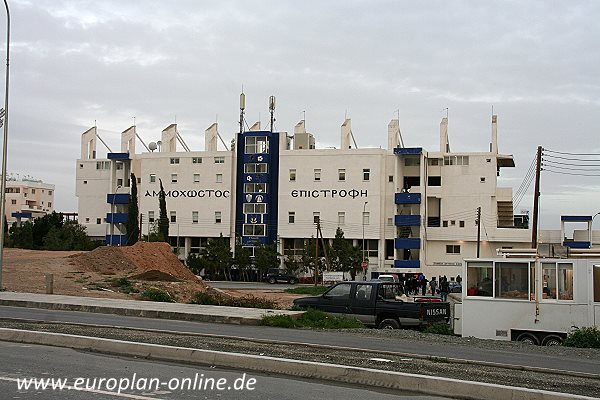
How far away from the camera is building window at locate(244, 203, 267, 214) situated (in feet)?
293

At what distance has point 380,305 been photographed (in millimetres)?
21578

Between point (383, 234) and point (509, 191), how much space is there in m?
15.1

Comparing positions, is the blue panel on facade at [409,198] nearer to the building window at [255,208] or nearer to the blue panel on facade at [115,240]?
the building window at [255,208]

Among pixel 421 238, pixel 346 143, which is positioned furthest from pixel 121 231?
pixel 421 238

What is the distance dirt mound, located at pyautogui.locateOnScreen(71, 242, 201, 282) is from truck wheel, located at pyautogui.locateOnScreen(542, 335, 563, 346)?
27.1 metres

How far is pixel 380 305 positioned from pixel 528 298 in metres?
4.21

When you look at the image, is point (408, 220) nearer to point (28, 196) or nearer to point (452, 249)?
point (452, 249)

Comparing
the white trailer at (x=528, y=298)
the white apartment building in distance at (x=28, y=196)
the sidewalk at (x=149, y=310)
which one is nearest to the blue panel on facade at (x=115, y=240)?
the white apartment building in distance at (x=28, y=196)

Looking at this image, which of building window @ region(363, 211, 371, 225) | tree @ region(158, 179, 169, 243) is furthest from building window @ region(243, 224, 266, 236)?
building window @ region(363, 211, 371, 225)

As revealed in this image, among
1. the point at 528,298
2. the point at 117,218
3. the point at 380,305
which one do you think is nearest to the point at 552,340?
the point at 528,298

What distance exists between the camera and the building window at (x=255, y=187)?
293 ft

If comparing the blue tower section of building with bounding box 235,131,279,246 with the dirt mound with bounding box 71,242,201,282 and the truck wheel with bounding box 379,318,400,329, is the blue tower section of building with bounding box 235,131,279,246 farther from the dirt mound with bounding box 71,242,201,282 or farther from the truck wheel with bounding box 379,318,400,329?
the truck wheel with bounding box 379,318,400,329

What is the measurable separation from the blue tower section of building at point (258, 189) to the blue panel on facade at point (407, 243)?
15301 millimetres

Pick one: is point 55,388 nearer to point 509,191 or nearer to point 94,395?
point 94,395
